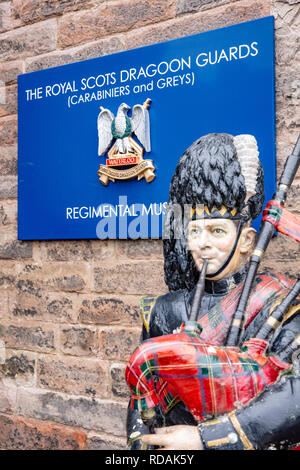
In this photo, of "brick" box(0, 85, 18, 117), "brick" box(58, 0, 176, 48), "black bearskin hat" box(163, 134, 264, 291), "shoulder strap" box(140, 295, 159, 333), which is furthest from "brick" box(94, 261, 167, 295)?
"brick" box(58, 0, 176, 48)

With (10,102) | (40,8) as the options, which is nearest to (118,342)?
(10,102)

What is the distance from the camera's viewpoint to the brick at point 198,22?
2.12m

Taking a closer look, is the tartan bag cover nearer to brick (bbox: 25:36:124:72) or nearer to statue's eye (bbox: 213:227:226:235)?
statue's eye (bbox: 213:227:226:235)

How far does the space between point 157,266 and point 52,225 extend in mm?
653

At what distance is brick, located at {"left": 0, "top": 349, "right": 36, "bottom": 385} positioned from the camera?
8.84 ft

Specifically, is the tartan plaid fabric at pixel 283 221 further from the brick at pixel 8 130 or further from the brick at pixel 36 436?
the brick at pixel 8 130

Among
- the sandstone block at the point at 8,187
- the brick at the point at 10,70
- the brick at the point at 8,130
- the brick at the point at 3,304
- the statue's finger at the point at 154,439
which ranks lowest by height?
the statue's finger at the point at 154,439

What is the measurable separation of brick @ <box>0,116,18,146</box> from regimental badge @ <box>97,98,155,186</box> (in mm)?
653

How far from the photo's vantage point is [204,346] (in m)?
1.10

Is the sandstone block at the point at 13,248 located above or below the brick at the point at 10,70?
below

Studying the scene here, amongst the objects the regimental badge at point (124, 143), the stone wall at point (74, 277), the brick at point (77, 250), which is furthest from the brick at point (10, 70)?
the brick at point (77, 250)

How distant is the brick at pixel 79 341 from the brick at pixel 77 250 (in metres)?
0.39

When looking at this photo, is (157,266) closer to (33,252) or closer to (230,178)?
(33,252)
